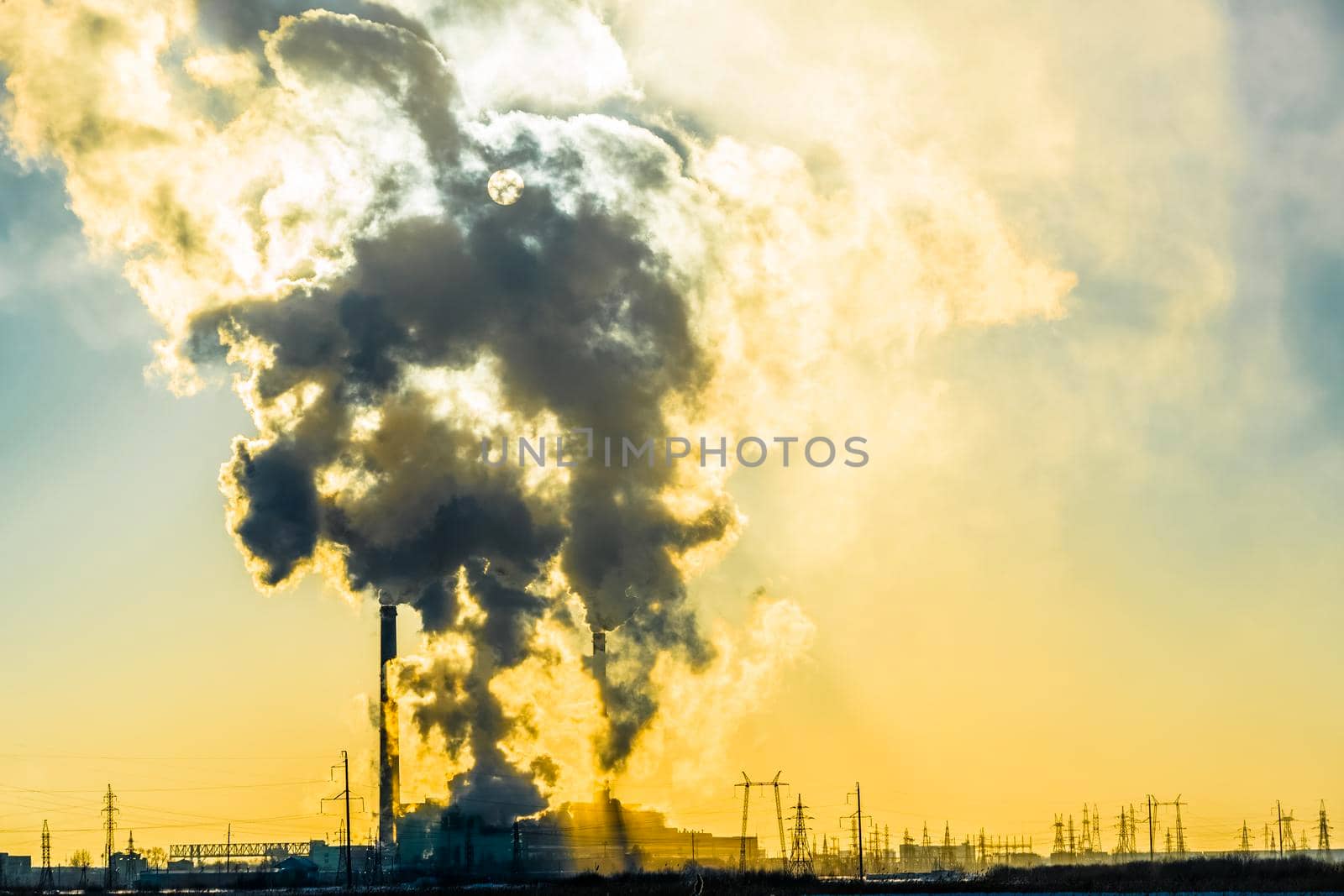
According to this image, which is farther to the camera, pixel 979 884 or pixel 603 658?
pixel 603 658

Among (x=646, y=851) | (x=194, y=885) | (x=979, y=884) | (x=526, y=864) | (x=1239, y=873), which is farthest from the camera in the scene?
(x=646, y=851)

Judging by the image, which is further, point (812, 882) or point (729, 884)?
point (812, 882)

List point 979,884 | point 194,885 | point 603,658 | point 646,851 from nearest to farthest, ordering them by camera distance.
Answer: point 979,884 < point 603,658 < point 194,885 < point 646,851

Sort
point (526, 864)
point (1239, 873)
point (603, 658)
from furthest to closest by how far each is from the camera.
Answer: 1. point (526, 864)
2. point (603, 658)
3. point (1239, 873)

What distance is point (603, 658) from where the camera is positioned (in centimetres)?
14175

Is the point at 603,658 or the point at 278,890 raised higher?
the point at 603,658

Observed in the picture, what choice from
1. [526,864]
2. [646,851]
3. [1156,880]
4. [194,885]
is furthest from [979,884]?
[194,885]

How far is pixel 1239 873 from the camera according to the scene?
11712 cm

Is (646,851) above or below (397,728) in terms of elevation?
below

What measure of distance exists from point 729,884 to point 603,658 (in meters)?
27.2

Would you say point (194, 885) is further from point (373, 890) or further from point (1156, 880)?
point (1156, 880)

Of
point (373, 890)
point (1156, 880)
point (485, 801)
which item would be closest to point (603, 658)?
point (485, 801)

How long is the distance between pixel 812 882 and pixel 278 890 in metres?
48.3

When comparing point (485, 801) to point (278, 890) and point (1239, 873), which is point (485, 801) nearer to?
point (278, 890)
